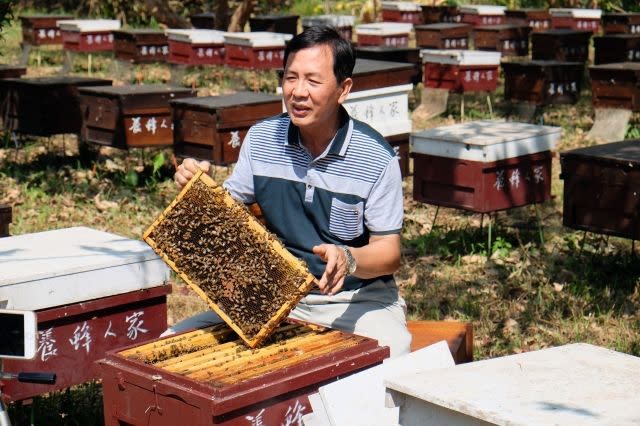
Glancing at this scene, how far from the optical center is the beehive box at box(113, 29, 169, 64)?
1462 cm

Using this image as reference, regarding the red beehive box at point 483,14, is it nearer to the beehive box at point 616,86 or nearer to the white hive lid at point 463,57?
the white hive lid at point 463,57

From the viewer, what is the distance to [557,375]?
249cm

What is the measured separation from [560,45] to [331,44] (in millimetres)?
11350

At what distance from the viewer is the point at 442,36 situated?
15.1m

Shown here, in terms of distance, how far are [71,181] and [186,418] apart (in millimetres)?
6352

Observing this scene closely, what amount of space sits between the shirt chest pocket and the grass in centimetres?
141

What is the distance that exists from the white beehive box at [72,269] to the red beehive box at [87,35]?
1182cm

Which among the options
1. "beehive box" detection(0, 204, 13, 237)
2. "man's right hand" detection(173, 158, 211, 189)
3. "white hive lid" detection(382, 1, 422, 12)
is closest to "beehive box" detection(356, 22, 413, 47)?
"white hive lid" detection(382, 1, 422, 12)

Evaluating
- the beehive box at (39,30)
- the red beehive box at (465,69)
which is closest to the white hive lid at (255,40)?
the red beehive box at (465,69)

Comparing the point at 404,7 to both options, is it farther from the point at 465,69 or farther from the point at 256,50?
the point at 465,69

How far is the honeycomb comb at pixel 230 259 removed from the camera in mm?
2885

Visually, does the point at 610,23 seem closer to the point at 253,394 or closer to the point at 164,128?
the point at 164,128


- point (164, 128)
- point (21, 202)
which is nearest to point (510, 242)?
point (164, 128)

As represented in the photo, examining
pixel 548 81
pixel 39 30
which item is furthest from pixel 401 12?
pixel 548 81
